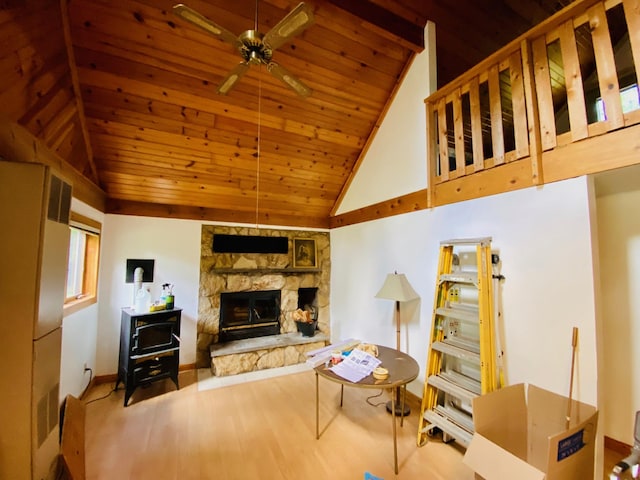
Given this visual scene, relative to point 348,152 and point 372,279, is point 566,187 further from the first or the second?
point 348,152

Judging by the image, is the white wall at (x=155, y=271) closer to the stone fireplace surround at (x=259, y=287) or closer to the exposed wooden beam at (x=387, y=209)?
the stone fireplace surround at (x=259, y=287)

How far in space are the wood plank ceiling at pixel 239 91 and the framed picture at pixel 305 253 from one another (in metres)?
0.85

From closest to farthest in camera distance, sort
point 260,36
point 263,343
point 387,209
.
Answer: point 260,36, point 387,209, point 263,343

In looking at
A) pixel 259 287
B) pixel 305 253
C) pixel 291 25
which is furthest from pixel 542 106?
pixel 259 287

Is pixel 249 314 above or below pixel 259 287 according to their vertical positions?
below

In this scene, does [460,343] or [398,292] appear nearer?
[460,343]

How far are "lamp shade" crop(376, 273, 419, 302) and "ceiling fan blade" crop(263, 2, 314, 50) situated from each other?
225 cm

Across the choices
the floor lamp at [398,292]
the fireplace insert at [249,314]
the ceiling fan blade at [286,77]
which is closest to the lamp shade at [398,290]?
the floor lamp at [398,292]

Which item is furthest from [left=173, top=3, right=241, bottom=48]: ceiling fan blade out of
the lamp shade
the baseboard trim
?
the baseboard trim

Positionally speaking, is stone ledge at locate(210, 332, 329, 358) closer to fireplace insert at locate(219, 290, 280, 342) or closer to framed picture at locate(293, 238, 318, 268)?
fireplace insert at locate(219, 290, 280, 342)

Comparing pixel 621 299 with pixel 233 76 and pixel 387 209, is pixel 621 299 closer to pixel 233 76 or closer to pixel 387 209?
pixel 387 209

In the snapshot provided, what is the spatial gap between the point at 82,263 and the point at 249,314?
7.08ft

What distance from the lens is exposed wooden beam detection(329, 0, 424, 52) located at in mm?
2514

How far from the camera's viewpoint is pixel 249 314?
4.18m
